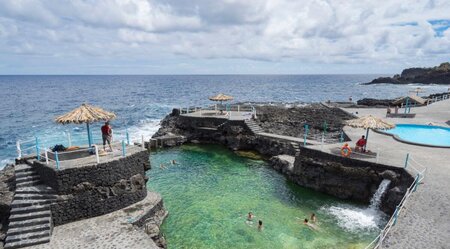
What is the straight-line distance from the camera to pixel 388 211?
17.8m

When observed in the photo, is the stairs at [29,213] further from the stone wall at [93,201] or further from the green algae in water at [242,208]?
the green algae in water at [242,208]

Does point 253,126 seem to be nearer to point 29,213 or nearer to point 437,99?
point 29,213

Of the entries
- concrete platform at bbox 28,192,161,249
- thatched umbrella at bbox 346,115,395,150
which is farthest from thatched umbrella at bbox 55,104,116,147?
thatched umbrella at bbox 346,115,395,150

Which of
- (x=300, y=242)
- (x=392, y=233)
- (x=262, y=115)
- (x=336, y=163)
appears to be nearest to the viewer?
(x=392, y=233)

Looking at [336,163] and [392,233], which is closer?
[392,233]

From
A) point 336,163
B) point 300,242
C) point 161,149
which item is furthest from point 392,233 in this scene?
point 161,149

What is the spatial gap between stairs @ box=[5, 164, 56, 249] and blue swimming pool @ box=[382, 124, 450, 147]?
26997 millimetres

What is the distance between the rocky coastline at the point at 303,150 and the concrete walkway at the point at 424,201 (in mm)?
1431

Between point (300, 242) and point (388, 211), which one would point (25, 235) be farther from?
point (388, 211)

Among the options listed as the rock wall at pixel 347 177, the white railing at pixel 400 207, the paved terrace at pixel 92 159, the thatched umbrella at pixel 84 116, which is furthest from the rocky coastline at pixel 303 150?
the thatched umbrella at pixel 84 116

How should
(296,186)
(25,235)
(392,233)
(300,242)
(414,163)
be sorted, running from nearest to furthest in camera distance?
(392,233) → (25,235) → (300,242) → (414,163) → (296,186)

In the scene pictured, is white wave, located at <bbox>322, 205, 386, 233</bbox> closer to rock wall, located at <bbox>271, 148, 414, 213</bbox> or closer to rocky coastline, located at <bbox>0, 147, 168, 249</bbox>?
rock wall, located at <bbox>271, 148, 414, 213</bbox>

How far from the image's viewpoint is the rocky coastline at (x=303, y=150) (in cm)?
1933

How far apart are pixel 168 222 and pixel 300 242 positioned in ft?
25.0
